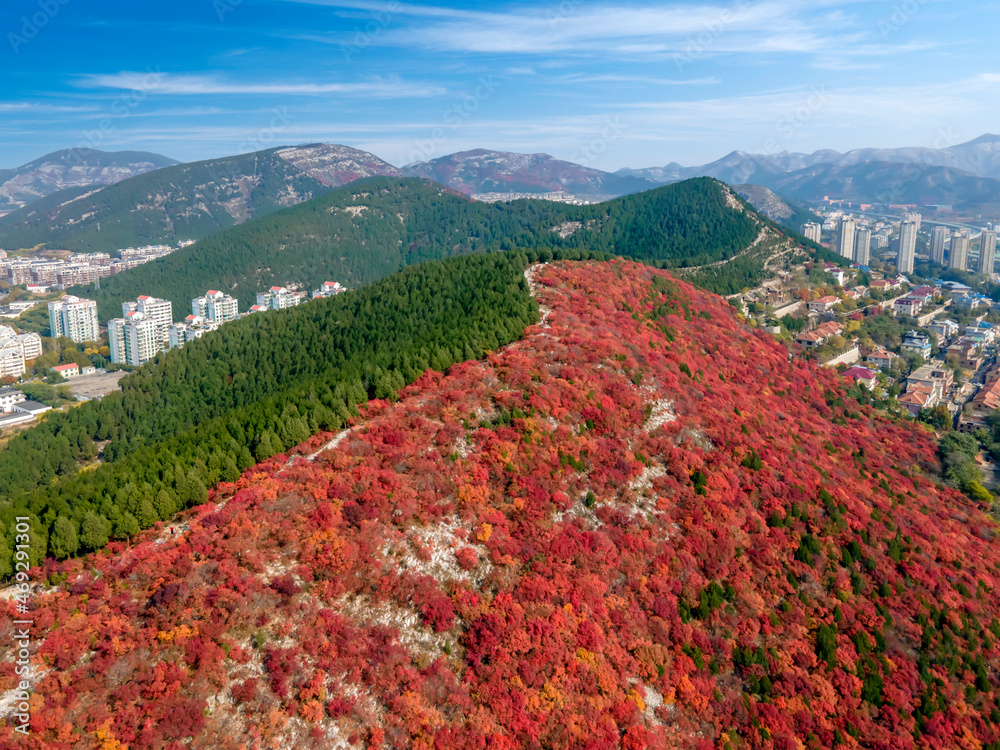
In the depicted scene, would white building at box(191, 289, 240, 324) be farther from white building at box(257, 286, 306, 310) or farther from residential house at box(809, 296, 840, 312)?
residential house at box(809, 296, 840, 312)

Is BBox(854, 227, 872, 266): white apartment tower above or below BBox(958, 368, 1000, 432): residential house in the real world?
above

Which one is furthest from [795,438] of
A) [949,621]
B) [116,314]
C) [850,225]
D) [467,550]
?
[850,225]

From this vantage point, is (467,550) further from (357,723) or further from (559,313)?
(559,313)

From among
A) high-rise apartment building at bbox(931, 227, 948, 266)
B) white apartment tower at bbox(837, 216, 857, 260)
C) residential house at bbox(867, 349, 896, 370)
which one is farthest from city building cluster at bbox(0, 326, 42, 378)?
high-rise apartment building at bbox(931, 227, 948, 266)

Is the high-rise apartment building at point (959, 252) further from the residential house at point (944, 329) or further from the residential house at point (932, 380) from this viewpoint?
the residential house at point (932, 380)

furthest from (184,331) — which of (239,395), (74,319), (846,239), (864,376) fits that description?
(846,239)

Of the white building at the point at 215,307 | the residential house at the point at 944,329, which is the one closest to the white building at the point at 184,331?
the white building at the point at 215,307
